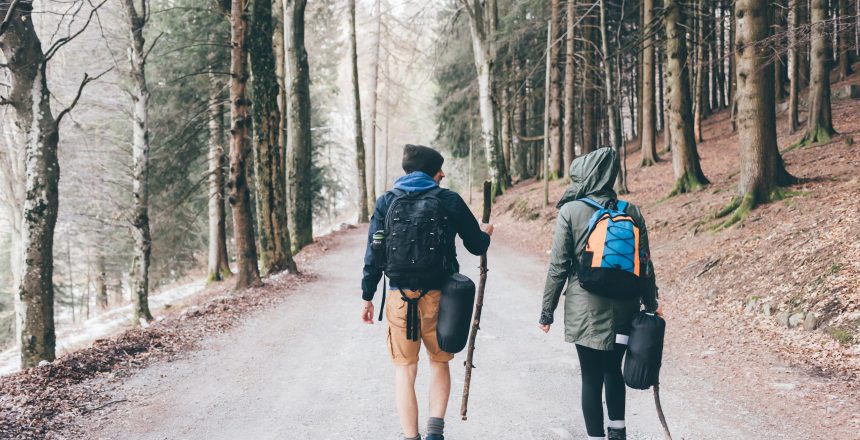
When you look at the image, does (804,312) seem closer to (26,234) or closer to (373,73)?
(26,234)

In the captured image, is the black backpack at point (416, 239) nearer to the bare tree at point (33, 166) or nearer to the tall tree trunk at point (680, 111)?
the bare tree at point (33, 166)

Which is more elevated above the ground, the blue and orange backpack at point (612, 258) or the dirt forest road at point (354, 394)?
the blue and orange backpack at point (612, 258)

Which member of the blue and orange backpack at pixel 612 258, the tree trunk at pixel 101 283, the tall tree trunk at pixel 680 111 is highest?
the tall tree trunk at pixel 680 111

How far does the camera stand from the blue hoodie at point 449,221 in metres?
3.98

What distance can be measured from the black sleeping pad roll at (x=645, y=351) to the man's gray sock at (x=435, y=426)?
1232mm

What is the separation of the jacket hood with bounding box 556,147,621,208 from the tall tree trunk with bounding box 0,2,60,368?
6914mm

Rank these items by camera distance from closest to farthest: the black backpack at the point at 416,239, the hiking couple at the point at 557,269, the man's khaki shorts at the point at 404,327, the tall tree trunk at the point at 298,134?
1. the hiking couple at the point at 557,269
2. the black backpack at the point at 416,239
3. the man's khaki shorts at the point at 404,327
4. the tall tree trunk at the point at 298,134

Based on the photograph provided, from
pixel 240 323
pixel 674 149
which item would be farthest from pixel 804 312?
pixel 674 149

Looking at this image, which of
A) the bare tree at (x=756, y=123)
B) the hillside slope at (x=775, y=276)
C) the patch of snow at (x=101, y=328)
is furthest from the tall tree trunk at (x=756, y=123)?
the patch of snow at (x=101, y=328)

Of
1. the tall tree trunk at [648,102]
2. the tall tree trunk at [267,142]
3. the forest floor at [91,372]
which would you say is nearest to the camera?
the forest floor at [91,372]

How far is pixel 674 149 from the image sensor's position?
49.9 ft

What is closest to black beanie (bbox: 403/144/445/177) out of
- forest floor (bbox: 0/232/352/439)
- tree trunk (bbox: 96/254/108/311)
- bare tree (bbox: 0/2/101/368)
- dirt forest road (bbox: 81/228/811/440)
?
dirt forest road (bbox: 81/228/811/440)

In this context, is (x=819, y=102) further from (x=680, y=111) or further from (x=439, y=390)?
(x=439, y=390)

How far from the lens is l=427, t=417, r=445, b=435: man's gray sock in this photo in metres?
4.00
